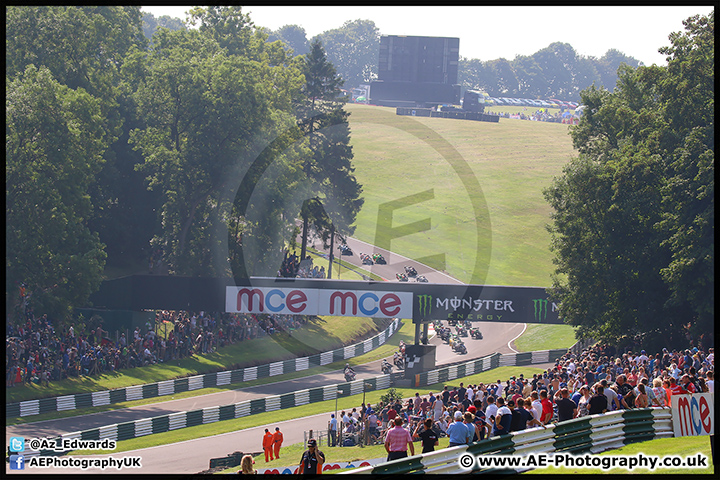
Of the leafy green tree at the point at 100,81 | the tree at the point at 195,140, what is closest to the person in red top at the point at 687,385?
the leafy green tree at the point at 100,81

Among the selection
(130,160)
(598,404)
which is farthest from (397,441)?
(130,160)

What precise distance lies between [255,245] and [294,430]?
23.1 meters

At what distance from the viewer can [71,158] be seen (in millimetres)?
39344

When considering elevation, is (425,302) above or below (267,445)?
above

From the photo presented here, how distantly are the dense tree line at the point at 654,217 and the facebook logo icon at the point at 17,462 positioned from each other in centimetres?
2513

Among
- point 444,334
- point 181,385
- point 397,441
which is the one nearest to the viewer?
point 397,441

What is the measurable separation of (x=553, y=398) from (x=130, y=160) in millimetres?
39248

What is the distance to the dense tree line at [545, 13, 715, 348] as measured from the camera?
3206cm

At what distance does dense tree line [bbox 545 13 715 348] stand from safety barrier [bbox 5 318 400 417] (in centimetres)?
1660

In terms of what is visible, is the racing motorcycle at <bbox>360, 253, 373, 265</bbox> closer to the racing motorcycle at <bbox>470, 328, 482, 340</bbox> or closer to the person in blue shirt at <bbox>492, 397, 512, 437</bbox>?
the racing motorcycle at <bbox>470, 328, 482, 340</bbox>

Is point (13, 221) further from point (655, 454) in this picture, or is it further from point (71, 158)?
point (655, 454)

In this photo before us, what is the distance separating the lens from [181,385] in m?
39.6

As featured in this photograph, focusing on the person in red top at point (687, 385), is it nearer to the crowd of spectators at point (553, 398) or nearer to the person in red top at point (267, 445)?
the crowd of spectators at point (553, 398)

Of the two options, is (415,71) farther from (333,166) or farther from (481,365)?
(481,365)
